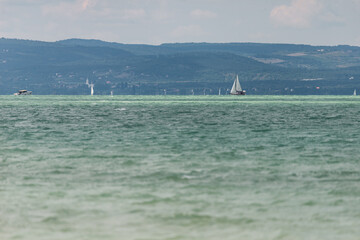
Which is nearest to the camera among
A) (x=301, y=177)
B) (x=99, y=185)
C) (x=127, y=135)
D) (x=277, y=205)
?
(x=277, y=205)

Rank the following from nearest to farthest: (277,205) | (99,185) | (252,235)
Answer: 1. (252,235)
2. (277,205)
3. (99,185)

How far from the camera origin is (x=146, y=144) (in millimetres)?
54219

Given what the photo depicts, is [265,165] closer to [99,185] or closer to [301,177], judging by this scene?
[301,177]

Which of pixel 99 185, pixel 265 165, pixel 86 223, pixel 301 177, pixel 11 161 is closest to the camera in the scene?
pixel 86 223

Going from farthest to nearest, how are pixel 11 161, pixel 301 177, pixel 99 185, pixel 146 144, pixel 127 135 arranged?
pixel 127 135
pixel 146 144
pixel 11 161
pixel 301 177
pixel 99 185

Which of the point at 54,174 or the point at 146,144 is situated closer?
the point at 54,174

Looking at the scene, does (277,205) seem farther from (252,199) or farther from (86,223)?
(86,223)

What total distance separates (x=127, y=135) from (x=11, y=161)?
24.8 m

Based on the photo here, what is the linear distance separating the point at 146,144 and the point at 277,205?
29.3 meters

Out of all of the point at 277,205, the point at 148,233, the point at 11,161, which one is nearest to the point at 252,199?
the point at 277,205

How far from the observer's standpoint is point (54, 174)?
113 feet

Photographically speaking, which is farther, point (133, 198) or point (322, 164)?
point (322, 164)

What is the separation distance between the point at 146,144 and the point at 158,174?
20072 mm

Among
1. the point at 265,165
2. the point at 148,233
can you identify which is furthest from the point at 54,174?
the point at 148,233
